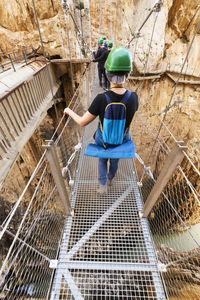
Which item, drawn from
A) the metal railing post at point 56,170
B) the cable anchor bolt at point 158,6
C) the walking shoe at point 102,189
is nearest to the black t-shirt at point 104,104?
the metal railing post at point 56,170

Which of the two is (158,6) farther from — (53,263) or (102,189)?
(53,263)

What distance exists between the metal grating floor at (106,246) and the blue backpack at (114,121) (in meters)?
0.65

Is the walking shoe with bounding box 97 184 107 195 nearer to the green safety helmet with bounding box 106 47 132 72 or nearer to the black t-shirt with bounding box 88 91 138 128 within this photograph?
the black t-shirt with bounding box 88 91 138 128

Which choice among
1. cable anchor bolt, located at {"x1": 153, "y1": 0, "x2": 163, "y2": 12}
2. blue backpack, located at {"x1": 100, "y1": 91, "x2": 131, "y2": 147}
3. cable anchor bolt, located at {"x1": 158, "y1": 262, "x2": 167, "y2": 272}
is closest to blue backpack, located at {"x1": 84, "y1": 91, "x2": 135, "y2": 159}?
blue backpack, located at {"x1": 100, "y1": 91, "x2": 131, "y2": 147}

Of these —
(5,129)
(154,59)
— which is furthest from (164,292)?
(154,59)

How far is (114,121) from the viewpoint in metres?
0.81

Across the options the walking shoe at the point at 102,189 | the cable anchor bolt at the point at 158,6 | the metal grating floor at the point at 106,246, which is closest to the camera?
the metal grating floor at the point at 106,246

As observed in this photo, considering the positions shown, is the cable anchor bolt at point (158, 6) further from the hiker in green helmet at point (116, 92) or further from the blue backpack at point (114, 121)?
the blue backpack at point (114, 121)

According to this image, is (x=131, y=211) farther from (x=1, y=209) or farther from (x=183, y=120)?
(x=183, y=120)

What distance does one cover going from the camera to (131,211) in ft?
4.22

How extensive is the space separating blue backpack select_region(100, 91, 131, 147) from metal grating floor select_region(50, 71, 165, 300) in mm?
652

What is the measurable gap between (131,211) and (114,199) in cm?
18

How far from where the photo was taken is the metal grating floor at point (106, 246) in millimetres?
926

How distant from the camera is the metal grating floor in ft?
3.04
